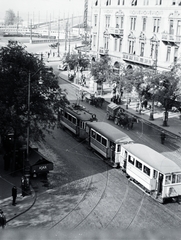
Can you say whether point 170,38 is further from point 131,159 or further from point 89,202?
point 89,202

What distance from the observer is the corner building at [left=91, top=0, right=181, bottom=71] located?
174 feet

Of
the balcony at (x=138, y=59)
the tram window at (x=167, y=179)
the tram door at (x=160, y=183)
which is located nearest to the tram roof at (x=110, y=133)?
the tram door at (x=160, y=183)

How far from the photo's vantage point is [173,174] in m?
23.2

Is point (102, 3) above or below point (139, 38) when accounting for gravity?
above

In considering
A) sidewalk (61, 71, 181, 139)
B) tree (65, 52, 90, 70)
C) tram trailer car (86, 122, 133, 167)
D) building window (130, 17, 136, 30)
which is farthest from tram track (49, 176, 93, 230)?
tree (65, 52, 90, 70)

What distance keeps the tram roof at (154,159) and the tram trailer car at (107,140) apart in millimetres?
1740

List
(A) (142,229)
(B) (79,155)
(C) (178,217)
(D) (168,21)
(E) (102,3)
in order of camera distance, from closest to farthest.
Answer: (A) (142,229)
(C) (178,217)
(B) (79,155)
(D) (168,21)
(E) (102,3)

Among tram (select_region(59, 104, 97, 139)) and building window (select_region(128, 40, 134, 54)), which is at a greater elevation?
building window (select_region(128, 40, 134, 54))

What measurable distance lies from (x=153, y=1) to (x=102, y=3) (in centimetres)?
1497

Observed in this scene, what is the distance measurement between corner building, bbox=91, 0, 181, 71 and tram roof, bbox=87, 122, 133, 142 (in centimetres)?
1812

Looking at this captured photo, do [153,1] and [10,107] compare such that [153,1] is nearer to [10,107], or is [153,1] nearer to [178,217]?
[10,107]

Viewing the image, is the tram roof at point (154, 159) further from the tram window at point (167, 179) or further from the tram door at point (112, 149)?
the tram door at point (112, 149)

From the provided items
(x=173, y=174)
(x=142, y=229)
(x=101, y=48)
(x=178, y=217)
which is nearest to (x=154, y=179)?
(x=173, y=174)

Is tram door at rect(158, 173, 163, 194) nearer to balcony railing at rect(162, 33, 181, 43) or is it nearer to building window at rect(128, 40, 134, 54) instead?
balcony railing at rect(162, 33, 181, 43)
